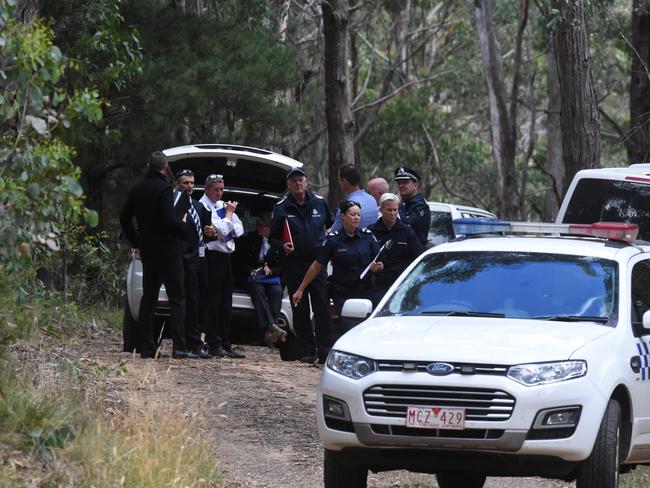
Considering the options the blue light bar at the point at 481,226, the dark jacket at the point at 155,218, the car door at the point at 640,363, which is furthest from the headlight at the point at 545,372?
the dark jacket at the point at 155,218

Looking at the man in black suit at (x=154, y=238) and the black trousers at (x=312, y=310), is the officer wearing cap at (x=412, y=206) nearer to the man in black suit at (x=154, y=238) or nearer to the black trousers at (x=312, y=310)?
the black trousers at (x=312, y=310)

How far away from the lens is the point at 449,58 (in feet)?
135

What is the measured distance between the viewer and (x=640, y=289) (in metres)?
8.31

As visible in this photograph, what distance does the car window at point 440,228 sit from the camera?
17.2 metres

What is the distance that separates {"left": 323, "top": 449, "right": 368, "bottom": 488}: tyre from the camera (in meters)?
7.52

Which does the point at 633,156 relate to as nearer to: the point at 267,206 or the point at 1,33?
the point at 267,206

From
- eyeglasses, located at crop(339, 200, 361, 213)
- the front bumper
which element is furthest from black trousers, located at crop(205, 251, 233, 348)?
the front bumper

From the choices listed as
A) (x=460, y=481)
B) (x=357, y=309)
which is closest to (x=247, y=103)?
(x=460, y=481)

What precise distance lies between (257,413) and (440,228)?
288 inches

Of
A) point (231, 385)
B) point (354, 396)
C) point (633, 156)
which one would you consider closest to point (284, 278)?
point (231, 385)

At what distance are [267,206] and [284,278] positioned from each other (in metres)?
1.10

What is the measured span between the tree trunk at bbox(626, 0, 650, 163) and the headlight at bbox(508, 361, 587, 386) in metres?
17.8

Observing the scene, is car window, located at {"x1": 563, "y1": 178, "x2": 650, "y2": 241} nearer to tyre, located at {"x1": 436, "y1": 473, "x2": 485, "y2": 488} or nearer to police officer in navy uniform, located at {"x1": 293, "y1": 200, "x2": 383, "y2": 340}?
police officer in navy uniform, located at {"x1": 293, "y1": 200, "x2": 383, "y2": 340}

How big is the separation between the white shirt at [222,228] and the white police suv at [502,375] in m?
4.75
